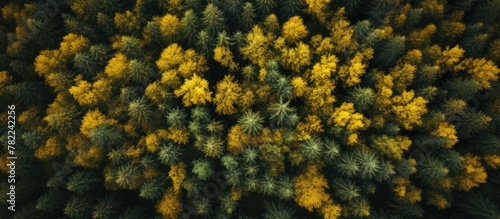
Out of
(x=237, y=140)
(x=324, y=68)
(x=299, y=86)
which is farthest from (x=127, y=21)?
(x=324, y=68)

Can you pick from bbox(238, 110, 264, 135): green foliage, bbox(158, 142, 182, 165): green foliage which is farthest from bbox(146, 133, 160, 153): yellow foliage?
bbox(238, 110, 264, 135): green foliage

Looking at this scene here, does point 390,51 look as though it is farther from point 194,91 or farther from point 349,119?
point 194,91

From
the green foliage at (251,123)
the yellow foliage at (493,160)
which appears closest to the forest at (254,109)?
the yellow foliage at (493,160)

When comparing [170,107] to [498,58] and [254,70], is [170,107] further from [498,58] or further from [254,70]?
[498,58]

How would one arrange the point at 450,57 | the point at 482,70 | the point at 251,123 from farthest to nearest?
the point at 450,57 < the point at 482,70 < the point at 251,123

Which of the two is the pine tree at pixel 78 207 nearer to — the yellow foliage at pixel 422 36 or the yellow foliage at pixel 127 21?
the yellow foliage at pixel 127 21
